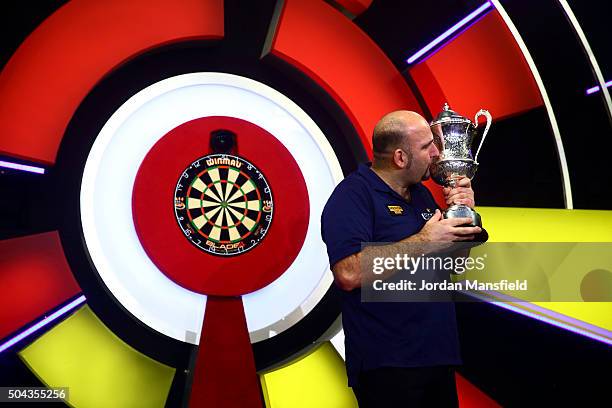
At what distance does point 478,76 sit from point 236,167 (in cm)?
147

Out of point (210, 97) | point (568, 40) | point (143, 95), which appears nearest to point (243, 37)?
point (210, 97)

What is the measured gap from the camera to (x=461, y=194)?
8.09 ft

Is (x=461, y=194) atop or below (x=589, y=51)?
below

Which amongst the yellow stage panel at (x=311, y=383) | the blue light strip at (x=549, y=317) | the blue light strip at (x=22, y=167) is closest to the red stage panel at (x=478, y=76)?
the blue light strip at (x=549, y=317)

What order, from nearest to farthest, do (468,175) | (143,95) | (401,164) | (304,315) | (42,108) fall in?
1. (401,164)
2. (468,175)
3. (42,108)
4. (143,95)
5. (304,315)

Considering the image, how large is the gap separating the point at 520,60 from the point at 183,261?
214 centimetres

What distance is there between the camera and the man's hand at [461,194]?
2.46 m

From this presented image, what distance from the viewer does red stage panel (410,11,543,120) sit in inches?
137

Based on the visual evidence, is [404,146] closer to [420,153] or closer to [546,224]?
[420,153]

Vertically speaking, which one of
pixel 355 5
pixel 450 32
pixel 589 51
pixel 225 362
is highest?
pixel 355 5

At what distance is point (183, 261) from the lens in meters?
3.34

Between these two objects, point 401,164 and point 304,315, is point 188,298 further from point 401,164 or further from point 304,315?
point 401,164

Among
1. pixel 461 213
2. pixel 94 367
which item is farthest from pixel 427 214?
pixel 94 367

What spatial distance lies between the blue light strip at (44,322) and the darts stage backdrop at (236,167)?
1 centimetres
